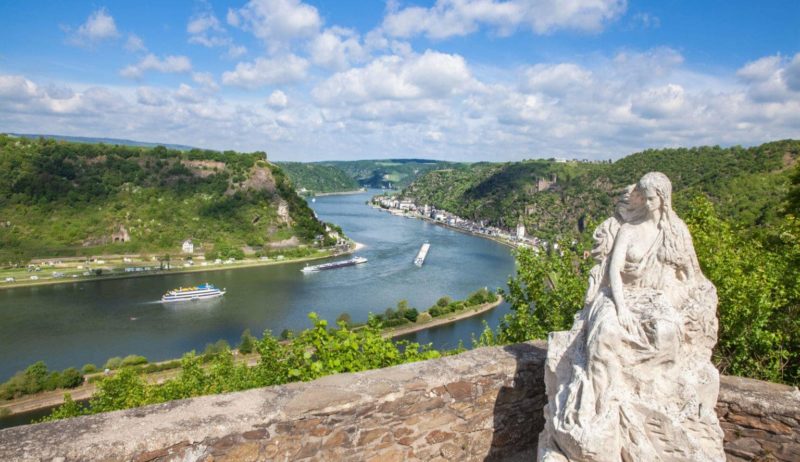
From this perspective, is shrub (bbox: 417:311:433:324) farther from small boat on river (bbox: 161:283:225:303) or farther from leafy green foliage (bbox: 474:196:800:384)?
leafy green foliage (bbox: 474:196:800:384)

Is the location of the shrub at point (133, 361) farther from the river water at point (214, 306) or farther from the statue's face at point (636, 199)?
the statue's face at point (636, 199)

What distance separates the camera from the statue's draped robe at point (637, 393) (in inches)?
107

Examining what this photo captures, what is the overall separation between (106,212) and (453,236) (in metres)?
56.7

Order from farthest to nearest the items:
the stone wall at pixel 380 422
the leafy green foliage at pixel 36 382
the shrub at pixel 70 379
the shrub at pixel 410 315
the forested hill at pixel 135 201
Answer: the forested hill at pixel 135 201 → the shrub at pixel 410 315 → the shrub at pixel 70 379 → the leafy green foliage at pixel 36 382 → the stone wall at pixel 380 422

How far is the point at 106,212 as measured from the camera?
71.0 meters

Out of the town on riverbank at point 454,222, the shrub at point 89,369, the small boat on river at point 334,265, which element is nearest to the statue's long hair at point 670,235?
the shrub at point 89,369

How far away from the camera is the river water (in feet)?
101

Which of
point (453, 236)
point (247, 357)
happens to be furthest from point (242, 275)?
point (453, 236)

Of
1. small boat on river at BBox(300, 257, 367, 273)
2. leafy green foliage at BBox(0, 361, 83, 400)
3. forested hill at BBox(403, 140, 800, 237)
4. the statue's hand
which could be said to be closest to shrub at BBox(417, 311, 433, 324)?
forested hill at BBox(403, 140, 800, 237)

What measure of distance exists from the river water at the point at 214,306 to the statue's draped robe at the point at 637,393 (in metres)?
16.1

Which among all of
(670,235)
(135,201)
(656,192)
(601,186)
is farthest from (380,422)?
(601,186)

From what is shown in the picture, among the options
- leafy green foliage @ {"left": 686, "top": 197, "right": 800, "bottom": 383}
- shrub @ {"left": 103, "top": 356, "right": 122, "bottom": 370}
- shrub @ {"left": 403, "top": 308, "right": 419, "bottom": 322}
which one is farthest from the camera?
shrub @ {"left": 403, "top": 308, "right": 419, "bottom": 322}

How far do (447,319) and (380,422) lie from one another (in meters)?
32.5

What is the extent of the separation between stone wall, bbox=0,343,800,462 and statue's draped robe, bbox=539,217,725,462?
718mm
